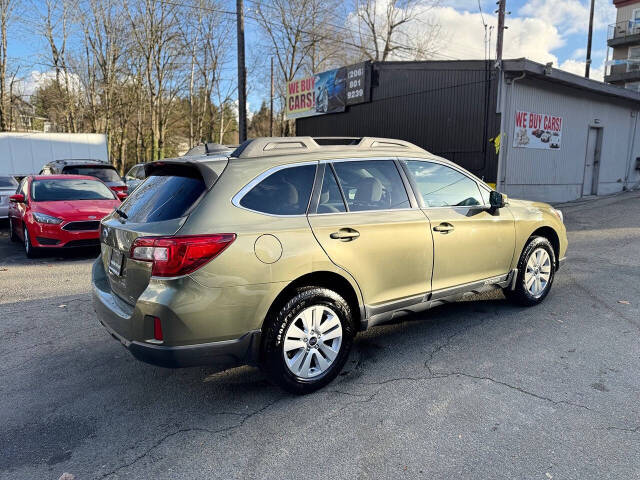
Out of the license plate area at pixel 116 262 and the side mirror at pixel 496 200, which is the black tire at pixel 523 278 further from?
the license plate area at pixel 116 262

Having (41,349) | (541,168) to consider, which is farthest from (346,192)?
(541,168)

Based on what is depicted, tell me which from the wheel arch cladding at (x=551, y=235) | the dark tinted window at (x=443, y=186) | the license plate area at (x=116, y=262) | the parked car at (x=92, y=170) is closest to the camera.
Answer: the license plate area at (x=116, y=262)

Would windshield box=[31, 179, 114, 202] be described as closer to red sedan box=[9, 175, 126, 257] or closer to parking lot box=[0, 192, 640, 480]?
red sedan box=[9, 175, 126, 257]

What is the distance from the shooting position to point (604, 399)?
312 cm

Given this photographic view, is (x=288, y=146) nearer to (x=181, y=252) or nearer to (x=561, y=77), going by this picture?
(x=181, y=252)

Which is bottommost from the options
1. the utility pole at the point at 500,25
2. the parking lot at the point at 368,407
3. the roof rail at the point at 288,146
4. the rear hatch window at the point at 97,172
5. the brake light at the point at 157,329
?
the parking lot at the point at 368,407

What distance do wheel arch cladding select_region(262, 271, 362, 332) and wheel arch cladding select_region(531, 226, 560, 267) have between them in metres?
2.67

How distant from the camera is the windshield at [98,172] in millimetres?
11688

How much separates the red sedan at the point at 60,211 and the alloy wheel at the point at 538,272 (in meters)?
6.71

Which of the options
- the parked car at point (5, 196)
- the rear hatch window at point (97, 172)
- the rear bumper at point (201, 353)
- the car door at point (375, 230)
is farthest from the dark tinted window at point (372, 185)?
the parked car at point (5, 196)

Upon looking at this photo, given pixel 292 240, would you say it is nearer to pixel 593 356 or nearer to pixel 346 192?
pixel 346 192

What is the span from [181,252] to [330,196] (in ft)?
4.03

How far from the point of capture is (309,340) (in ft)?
10.5

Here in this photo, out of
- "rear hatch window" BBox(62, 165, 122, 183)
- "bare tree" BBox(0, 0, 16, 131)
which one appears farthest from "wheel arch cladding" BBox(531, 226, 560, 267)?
"bare tree" BBox(0, 0, 16, 131)
